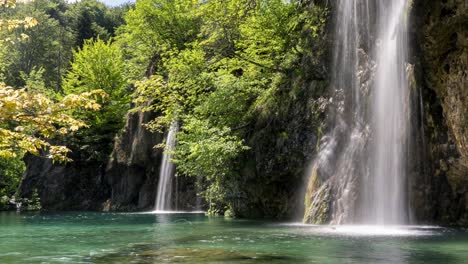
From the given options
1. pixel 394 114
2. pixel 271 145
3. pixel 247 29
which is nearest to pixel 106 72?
pixel 247 29

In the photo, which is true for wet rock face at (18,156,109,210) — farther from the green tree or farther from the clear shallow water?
the clear shallow water

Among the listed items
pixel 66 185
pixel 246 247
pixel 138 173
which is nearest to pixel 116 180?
pixel 138 173

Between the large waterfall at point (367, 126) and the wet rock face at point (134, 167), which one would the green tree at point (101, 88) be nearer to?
the wet rock face at point (134, 167)

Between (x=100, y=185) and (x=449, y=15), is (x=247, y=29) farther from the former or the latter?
(x=100, y=185)

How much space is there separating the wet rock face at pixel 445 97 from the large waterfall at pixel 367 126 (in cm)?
73

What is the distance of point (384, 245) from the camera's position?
10578 mm

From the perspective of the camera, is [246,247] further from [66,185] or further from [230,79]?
[66,185]

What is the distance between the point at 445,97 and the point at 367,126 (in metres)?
2.95

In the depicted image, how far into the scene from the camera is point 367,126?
17.2 metres

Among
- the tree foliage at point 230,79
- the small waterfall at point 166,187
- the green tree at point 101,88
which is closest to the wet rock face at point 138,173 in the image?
the small waterfall at point 166,187

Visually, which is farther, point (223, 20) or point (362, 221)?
point (223, 20)

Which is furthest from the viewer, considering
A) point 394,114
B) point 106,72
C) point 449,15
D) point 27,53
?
point 27,53

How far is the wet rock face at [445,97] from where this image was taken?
546 inches

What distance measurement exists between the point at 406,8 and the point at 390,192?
5874mm
